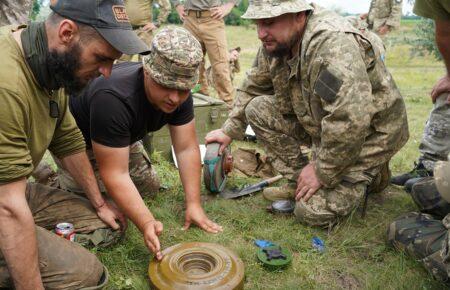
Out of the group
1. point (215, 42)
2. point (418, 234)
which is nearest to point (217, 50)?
point (215, 42)

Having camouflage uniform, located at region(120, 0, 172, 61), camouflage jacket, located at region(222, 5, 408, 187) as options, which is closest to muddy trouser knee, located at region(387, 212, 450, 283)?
camouflage jacket, located at region(222, 5, 408, 187)

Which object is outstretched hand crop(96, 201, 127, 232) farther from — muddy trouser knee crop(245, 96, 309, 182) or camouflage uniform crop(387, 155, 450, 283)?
camouflage uniform crop(387, 155, 450, 283)

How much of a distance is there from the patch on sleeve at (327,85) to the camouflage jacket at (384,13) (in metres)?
6.33

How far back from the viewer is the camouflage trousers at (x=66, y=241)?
2.79m

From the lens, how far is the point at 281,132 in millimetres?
4543

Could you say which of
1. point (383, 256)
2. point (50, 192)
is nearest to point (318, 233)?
point (383, 256)

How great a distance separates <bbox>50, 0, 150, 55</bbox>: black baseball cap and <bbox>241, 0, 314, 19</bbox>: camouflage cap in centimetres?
137

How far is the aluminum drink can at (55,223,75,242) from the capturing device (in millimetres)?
3344

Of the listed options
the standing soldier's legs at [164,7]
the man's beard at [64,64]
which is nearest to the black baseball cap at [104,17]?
the man's beard at [64,64]

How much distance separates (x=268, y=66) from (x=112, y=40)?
228 centimetres

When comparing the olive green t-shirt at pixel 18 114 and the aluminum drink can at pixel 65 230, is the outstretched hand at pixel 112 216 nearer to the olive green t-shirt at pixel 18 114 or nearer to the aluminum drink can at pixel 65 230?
the aluminum drink can at pixel 65 230

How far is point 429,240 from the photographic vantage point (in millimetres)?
3312

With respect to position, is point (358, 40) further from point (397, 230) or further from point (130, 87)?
point (130, 87)

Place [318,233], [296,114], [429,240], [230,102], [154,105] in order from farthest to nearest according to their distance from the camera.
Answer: [230,102] < [296,114] < [318,233] < [154,105] < [429,240]
